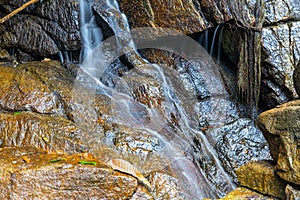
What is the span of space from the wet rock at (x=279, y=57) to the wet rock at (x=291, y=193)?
3.04 metres

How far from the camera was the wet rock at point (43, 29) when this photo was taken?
645 cm

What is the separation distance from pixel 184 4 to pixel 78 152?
11.5 ft

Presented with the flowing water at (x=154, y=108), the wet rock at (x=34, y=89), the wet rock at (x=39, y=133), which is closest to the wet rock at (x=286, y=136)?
the flowing water at (x=154, y=108)

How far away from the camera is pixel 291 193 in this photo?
2553mm

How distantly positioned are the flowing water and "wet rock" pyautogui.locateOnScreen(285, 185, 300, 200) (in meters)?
1.59

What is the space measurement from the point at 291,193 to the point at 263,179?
1.18 ft

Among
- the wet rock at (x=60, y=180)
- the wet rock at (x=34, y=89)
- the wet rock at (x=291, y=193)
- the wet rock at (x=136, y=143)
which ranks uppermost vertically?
the wet rock at (x=34, y=89)

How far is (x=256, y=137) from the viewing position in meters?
5.19

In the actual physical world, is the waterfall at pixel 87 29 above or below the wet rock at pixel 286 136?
above

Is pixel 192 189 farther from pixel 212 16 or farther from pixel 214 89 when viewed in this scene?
pixel 212 16

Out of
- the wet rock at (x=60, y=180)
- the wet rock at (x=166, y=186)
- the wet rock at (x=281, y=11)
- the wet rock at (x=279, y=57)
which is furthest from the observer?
the wet rock at (x=281, y=11)

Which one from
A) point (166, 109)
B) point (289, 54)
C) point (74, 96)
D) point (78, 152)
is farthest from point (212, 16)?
point (78, 152)

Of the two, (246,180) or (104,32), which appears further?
(104,32)

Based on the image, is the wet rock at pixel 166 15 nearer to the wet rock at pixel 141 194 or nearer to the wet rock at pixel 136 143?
the wet rock at pixel 136 143
